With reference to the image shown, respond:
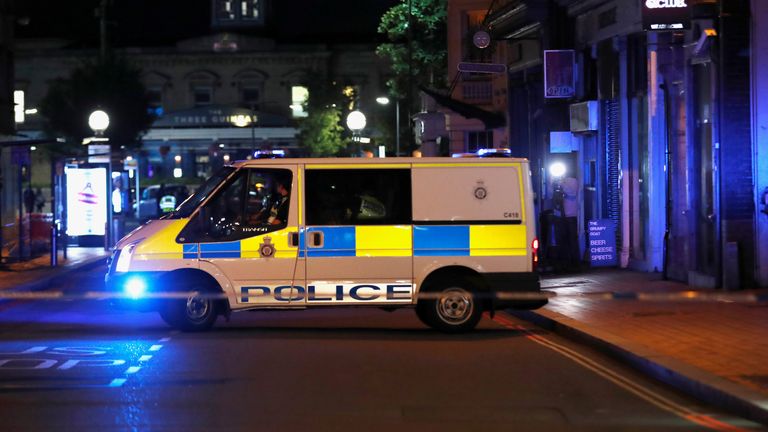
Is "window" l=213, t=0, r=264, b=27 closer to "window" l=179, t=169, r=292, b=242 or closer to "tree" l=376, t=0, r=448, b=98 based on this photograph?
"tree" l=376, t=0, r=448, b=98

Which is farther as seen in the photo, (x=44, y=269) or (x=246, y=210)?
(x=44, y=269)

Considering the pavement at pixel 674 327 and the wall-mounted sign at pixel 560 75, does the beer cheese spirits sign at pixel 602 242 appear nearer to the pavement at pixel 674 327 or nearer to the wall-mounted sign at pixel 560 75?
the pavement at pixel 674 327

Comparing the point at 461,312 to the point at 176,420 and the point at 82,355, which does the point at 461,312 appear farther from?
the point at 176,420

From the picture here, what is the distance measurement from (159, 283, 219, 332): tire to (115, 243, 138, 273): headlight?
65cm

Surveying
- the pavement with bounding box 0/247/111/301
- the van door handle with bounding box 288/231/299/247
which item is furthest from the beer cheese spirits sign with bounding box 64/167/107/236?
the van door handle with bounding box 288/231/299/247

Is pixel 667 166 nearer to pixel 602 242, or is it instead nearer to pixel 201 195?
pixel 602 242

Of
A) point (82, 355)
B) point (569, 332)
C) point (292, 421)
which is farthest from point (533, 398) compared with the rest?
point (82, 355)

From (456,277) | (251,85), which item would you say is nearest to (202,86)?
(251,85)

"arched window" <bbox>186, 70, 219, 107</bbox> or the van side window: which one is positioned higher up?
"arched window" <bbox>186, 70, 219, 107</bbox>

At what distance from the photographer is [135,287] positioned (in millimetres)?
14055

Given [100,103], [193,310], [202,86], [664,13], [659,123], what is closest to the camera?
[193,310]

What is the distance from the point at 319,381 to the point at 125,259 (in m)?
4.31

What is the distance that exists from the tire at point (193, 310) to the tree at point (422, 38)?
99.2 feet

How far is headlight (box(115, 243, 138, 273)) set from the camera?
46.0 feet
